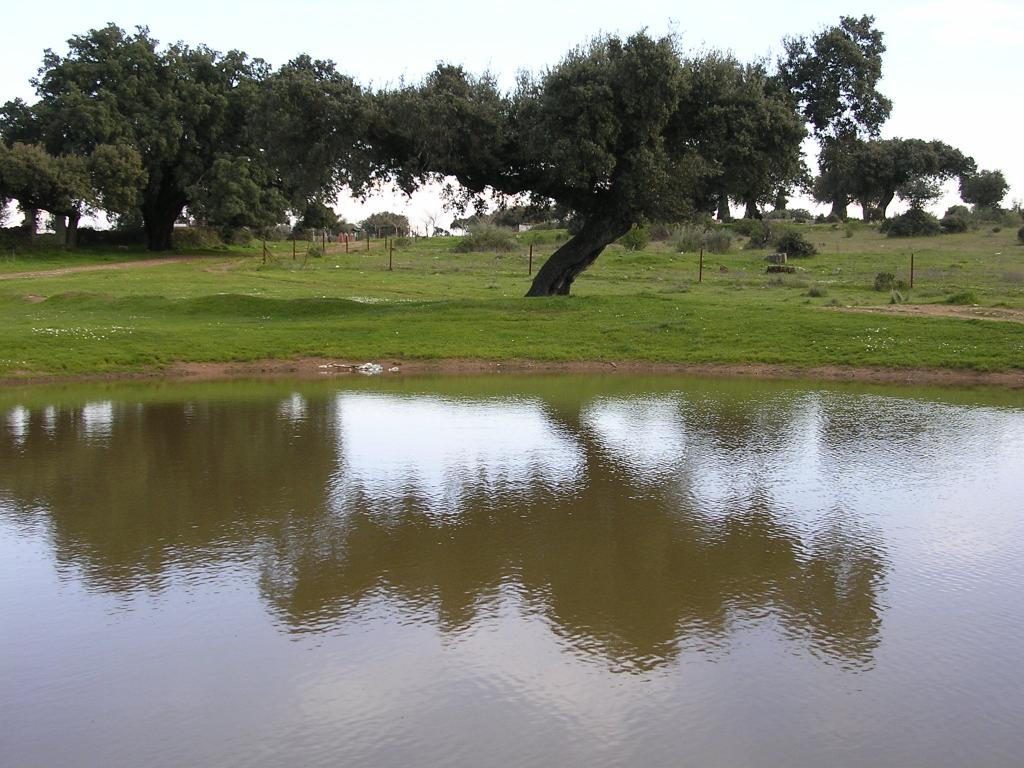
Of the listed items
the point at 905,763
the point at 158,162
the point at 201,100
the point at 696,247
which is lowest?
the point at 905,763

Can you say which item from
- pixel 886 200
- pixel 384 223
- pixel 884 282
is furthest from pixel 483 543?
pixel 384 223

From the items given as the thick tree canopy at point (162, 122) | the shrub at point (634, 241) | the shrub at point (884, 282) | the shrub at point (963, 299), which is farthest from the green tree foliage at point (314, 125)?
the shrub at point (634, 241)

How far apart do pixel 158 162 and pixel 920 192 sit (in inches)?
2013

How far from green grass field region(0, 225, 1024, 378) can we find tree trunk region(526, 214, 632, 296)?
2.94 feet

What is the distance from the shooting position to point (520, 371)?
19906 mm

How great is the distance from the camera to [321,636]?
20.1 ft

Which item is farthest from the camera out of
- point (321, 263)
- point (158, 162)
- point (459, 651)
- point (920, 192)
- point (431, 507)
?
point (920, 192)

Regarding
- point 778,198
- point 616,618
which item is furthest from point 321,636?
point 778,198

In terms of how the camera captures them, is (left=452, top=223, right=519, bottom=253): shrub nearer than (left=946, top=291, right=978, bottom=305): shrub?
No

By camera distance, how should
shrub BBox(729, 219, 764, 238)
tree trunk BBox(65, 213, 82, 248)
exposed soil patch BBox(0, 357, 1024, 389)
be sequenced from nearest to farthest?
exposed soil patch BBox(0, 357, 1024, 389), tree trunk BBox(65, 213, 82, 248), shrub BBox(729, 219, 764, 238)

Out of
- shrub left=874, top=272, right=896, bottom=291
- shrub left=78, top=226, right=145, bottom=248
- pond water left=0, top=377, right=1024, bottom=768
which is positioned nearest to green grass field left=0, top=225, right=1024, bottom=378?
shrub left=874, top=272, right=896, bottom=291

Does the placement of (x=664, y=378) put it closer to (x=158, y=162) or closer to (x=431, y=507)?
(x=431, y=507)

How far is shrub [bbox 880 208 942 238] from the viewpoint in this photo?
5378 cm

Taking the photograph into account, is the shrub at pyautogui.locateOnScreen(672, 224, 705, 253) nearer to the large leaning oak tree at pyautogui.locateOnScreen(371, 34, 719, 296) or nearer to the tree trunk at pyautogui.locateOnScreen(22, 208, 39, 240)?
the large leaning oak tree at pyautogui.locateOnScreen(371, 34, 719, 296)
